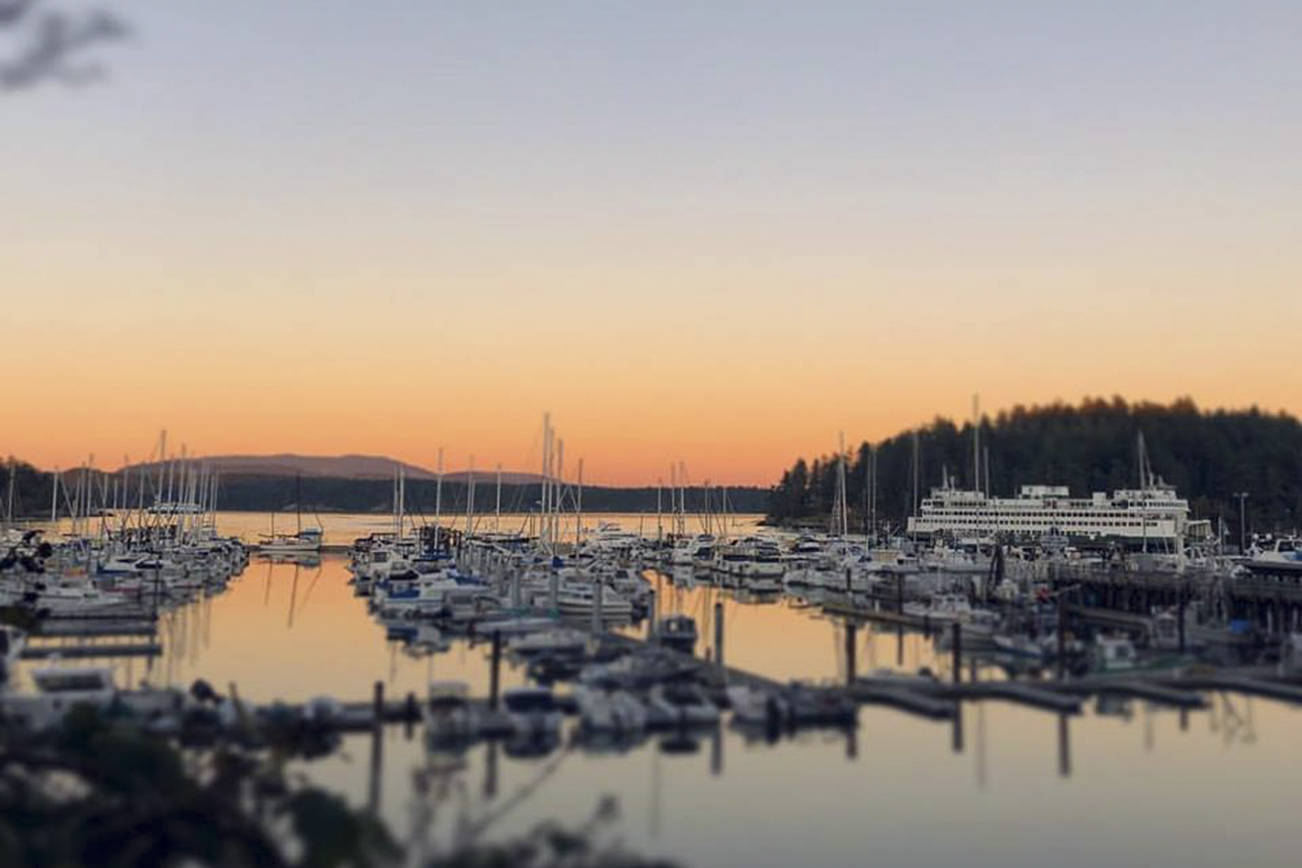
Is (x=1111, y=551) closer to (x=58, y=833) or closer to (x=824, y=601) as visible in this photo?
(x=824, y=601)

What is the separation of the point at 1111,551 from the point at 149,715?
96650mm

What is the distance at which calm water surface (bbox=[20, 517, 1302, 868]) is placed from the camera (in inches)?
1096

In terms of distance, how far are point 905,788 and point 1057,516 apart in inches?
4620

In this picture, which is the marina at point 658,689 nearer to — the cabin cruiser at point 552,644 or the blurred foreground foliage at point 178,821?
the cabin cruiser at point 552,644

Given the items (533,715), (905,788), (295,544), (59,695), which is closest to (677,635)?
(533,715)

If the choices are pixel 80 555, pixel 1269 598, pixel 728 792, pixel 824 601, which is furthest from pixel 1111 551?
pixel 728 792

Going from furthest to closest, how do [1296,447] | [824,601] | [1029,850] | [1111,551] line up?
1. [1296,447]
2. [1111,551]
3. [824,601]
4. [1029,850]

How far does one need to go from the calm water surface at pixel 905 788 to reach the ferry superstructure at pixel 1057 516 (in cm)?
9456

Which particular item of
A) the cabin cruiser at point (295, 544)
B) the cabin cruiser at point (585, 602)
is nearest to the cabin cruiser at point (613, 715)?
the cabin cruiser at point (585, 602)

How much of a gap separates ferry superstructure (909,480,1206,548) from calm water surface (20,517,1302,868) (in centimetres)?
9456

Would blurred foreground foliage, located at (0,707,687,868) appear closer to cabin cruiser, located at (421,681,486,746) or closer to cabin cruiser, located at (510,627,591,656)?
cabin cruiser, located at (421,681,486,746)

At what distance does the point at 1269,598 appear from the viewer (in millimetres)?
62656

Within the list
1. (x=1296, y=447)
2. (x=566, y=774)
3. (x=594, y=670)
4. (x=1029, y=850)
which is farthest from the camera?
(x=1296, y=447)

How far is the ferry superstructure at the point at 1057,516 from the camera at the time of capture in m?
134
